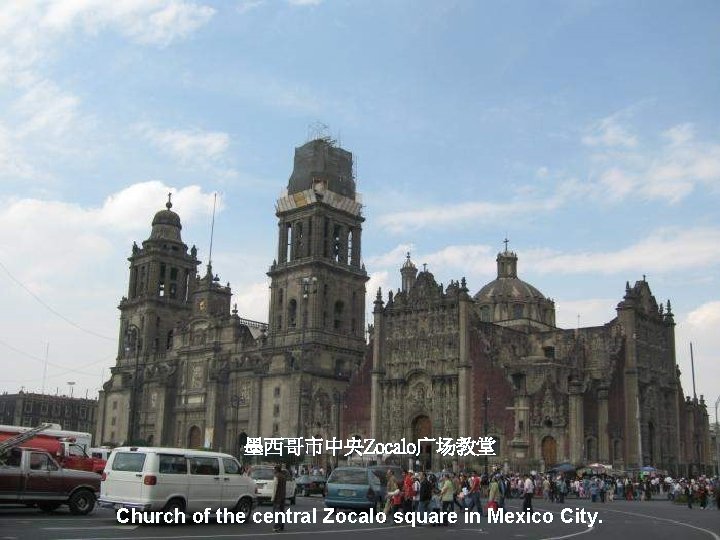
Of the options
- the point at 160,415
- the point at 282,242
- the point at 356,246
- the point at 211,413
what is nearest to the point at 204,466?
the point at 211,413

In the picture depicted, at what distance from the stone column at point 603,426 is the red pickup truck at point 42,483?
45078 millimetres

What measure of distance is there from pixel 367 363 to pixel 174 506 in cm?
5328

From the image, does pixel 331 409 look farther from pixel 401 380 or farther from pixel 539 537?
pixel 539 537

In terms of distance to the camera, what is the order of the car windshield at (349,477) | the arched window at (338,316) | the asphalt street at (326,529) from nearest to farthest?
the asphalt street at (326,529), the car windshield at (349,477), the arched window at (338,316)

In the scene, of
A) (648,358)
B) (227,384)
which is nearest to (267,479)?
(648,358)

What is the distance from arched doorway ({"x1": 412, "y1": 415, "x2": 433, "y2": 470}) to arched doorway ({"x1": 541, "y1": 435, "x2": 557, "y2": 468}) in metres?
9.66

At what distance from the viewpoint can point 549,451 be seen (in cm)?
6253

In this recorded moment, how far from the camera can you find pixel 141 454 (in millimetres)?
21953

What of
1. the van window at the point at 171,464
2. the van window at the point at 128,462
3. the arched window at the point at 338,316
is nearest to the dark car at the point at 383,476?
the van window at the point at 171,464

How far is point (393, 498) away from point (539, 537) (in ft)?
22.0

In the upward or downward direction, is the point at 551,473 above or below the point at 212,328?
below

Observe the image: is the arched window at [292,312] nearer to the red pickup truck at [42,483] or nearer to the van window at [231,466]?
Answer: the red pickup truck at [42,483]

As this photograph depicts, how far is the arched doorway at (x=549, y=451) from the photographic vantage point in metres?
62.2

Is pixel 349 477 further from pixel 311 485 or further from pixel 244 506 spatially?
pixel 311 485
